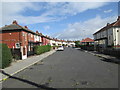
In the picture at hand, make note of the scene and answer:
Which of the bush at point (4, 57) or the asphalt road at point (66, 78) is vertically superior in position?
the bush at point (4, 57)

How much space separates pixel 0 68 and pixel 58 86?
7258 millimetres

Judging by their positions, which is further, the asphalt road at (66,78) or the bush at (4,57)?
the bush at (4,57)

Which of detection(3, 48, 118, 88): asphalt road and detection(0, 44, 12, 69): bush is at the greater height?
detection(0, 44, 12, 69): bush

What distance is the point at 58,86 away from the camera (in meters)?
5.51

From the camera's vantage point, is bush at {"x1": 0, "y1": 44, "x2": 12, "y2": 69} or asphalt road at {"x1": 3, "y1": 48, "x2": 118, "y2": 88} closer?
asphalt road at {"x1": 3, "y1": 48, "x2": 118, "y2": 88}

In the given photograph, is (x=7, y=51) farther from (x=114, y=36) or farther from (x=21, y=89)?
(x=114, y=36)

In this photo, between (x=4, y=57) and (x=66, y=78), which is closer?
(x=66, y=78)

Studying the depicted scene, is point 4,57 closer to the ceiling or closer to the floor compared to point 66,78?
closer to the ceiling

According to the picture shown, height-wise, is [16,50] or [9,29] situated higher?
[9,29]

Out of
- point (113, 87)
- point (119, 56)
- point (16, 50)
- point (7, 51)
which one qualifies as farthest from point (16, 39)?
point (113, 87)

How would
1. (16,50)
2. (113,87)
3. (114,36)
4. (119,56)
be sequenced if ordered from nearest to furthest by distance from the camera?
(113,87)
(119,56)
(16,50)
(114,36)

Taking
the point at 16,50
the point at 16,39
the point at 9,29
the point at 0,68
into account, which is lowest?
the point at 0,68

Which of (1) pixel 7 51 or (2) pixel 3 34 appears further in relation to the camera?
(2) pixel 3 34

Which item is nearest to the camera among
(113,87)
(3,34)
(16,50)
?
(113,87)
